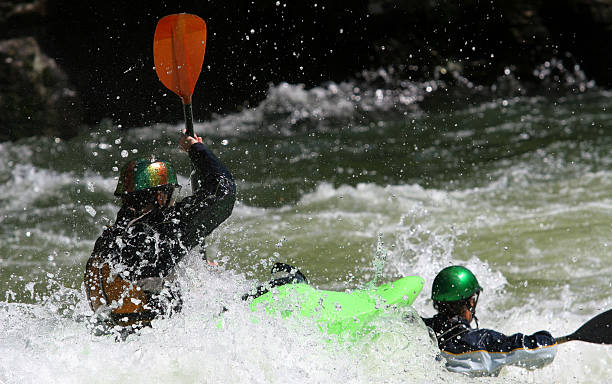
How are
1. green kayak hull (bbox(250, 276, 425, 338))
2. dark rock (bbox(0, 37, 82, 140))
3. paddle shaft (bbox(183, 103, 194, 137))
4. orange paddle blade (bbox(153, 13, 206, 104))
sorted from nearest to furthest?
green kayak hull (bbox(250, 276, 425, 338)) < paddle shaft (bbox(183, 103, 194, 137)) < orange paddle blade (bbox(153, 13, 206, 104)) < dark rock (bbox(0, 37, 82, 140))

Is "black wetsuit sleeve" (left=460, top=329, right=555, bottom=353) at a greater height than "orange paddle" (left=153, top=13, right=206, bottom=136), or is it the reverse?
"orange paddle" (left=153, top=13, right=206, bottom=136)

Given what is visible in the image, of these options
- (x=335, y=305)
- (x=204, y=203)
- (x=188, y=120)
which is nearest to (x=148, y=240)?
(x=204, y=203)

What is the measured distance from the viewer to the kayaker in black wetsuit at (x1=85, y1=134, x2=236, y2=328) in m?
2.82

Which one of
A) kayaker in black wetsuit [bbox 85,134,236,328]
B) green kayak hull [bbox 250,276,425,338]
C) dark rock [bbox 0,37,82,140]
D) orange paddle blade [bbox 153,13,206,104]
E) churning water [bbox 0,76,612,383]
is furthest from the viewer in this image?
dark rock [bbox 0,37,82,140]

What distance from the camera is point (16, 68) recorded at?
31.1 feet

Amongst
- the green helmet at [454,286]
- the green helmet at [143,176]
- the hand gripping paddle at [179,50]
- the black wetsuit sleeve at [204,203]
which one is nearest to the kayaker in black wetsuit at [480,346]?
the green helmet at [454,286]

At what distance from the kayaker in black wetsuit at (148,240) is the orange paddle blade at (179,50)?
0.75 metres

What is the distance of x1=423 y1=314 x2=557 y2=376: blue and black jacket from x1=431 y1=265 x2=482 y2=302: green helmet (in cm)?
16

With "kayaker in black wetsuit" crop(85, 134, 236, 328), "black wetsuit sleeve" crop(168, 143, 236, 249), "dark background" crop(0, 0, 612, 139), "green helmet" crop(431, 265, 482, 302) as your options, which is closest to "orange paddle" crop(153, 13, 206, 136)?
"black wetsuit sleeve" crop(168, 143, 236, 249)

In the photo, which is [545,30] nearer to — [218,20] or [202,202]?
[218,20]

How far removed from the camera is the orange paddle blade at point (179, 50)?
3.59 m

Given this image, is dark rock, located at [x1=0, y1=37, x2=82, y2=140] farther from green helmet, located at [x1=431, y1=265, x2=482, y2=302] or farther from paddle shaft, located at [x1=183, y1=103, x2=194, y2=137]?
green helmet, located at [x1=431, y1=265, x2=482, y2=302]

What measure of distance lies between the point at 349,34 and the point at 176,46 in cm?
794

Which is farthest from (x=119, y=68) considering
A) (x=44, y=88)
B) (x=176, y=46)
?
(x=176, y=46)
